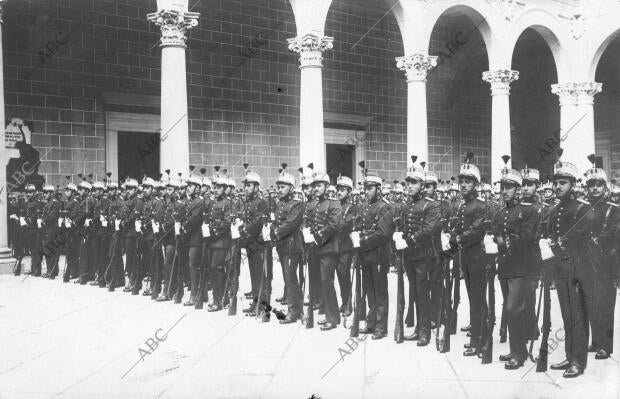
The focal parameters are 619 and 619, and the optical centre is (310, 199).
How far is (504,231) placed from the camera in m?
6.29

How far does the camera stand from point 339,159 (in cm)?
2292

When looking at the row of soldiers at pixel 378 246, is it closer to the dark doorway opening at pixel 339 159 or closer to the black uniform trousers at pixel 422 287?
the black uniform trousers at pixel 422 287

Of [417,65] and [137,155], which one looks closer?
[417,65]

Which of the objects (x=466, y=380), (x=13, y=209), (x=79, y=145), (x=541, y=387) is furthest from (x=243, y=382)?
(x=79, y=145)

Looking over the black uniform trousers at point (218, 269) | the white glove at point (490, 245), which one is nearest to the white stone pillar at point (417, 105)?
the black uniform trousers at point (218, 269)

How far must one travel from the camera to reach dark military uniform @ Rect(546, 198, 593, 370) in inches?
236

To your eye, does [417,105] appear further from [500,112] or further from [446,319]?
[446,319]

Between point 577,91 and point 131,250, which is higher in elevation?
point 577,91

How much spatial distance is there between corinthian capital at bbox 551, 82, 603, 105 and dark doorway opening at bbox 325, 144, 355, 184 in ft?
24.8

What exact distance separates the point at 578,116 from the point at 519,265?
17.7 meters

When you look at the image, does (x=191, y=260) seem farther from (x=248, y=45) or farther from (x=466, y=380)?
(x=248, y=45)

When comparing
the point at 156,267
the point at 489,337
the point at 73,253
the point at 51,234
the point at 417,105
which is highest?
the point at 417,105

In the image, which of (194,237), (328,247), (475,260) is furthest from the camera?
(194,237)

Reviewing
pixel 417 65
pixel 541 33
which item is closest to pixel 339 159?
pixel 417 65
